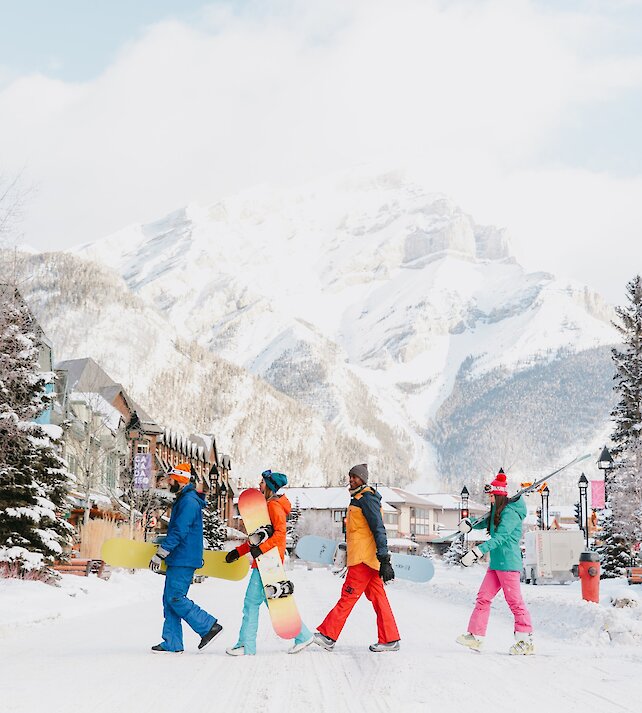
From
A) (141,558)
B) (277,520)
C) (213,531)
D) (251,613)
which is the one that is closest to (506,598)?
(277,520)

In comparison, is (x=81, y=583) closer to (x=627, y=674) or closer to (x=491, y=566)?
(x=491, y=566)

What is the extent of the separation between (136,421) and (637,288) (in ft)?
117

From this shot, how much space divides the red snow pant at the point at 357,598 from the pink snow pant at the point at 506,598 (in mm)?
1039

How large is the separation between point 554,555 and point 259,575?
2862cm

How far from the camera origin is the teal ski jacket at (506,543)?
1068 cm

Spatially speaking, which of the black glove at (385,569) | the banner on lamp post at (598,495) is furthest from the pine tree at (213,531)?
the black glove at (385,569)

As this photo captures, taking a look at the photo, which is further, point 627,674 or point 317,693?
point 627,674

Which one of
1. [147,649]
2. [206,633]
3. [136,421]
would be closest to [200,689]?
[206,633]

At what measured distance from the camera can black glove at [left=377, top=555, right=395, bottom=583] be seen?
10.1 m

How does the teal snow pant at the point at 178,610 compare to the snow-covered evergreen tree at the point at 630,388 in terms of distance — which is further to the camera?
the snow-covered evergreen tree at the point at 630,388

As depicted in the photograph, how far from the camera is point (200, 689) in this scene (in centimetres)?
783

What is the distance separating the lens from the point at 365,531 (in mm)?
10336

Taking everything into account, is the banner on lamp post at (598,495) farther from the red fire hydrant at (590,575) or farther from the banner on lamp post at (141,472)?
the banner on lamp post at (141,472)

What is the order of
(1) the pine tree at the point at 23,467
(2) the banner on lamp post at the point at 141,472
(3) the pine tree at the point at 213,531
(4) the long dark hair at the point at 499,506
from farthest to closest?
(3) the pine tree at the point at 213,531, (2) the banner on lamp post at the point at 141,472, (1) the pine tree at the point at 23,467, (4) the long dark hair at the point at 499,506
